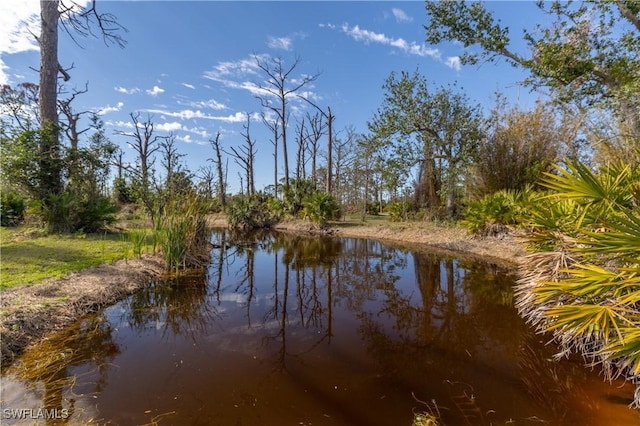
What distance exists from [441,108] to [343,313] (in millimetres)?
12632

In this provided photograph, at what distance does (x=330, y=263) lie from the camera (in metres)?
7.58

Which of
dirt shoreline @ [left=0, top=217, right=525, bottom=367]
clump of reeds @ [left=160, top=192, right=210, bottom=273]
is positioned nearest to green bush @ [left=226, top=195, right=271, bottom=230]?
clump of reeds @ [left=160, top=192, right=210, bottom=273]

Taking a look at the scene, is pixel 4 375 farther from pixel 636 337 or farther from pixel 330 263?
pixel 330 263

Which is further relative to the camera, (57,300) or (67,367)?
(57,300)

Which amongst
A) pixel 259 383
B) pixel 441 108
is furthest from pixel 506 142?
pixel 259 383

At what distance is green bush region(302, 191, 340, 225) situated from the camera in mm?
14633

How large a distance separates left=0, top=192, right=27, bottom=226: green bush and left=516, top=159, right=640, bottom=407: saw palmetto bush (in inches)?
549

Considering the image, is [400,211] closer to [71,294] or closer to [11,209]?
[71,294]

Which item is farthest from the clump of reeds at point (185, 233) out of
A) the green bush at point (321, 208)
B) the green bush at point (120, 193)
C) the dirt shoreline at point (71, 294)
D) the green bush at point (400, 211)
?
the green bush at point (120, 193)

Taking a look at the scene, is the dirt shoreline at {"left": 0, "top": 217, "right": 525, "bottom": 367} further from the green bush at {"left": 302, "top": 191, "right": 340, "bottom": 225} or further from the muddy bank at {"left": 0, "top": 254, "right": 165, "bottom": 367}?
the green bush at {"left": 302, "top": 191, "right": 340, "bottom": 225}

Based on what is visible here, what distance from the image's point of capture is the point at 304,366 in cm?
273

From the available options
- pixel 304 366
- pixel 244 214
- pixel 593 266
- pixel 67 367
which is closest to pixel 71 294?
pixel 67 367

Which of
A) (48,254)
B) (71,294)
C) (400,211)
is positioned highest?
(400,211)

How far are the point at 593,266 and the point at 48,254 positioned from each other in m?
8.35
